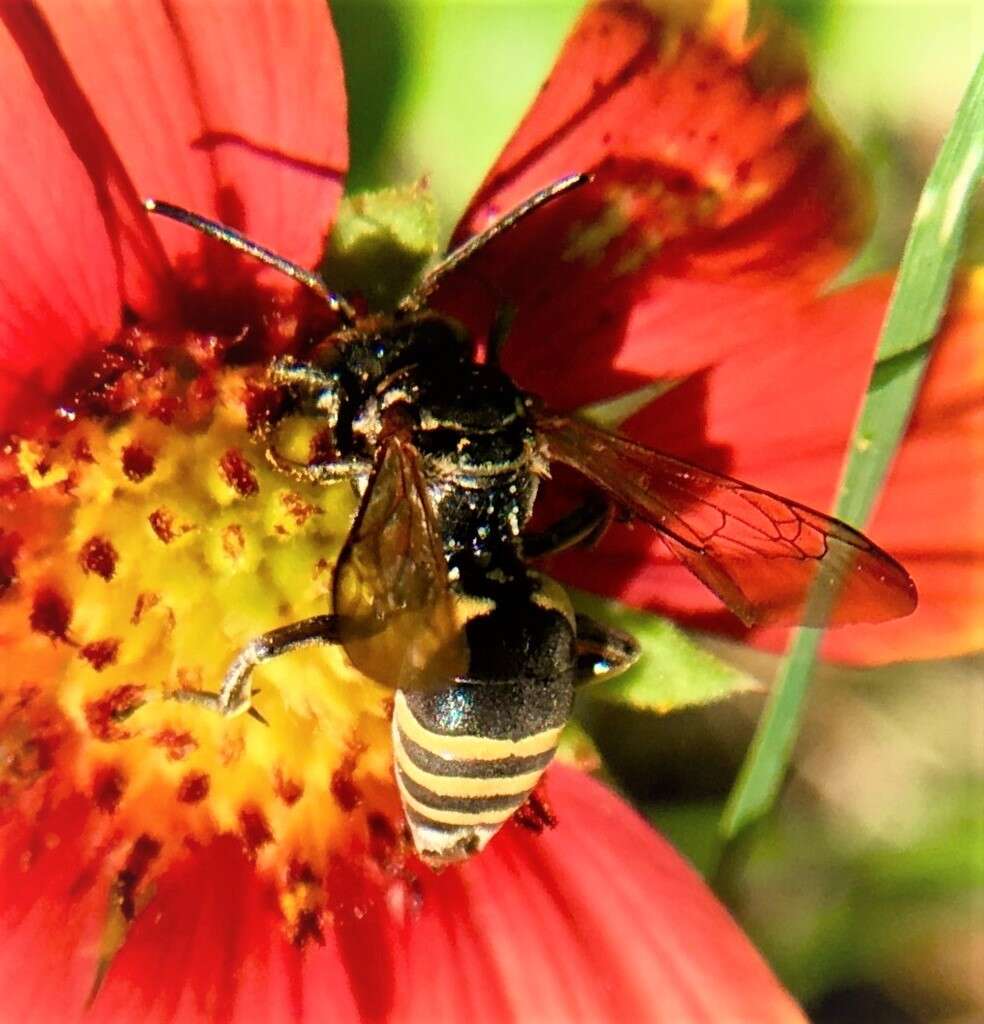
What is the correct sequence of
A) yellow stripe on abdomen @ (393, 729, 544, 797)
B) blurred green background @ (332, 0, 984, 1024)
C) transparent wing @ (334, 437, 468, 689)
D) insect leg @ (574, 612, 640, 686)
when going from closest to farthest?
1. transparent wing @ (334, 437, 468, 689)
2. yellow stripe on abdomen @ (393, 729, 544, 797)
3. insect leg @ (574, 612, 640, 686)
4. blurred green background @ (332, 0, 984, 1024)

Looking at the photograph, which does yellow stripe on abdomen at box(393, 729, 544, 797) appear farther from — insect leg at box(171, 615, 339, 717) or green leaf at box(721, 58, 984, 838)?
green leaf at box(721, 58, 984, 838)

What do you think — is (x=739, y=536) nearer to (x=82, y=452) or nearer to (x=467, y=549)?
(x=467, y=549)

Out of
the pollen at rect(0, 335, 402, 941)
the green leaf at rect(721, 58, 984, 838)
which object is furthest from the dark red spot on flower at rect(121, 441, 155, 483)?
the green leaf at rect(721, 58, 984, 838)

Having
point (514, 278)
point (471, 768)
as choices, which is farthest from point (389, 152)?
point (471, 768)

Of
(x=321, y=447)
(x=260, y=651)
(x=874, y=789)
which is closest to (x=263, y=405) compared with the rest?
(x=321, y=447)

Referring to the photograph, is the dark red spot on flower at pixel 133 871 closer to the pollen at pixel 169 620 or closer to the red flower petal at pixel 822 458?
the pollen at pixel 169 620

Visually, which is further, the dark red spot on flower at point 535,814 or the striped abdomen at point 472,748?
the dark red spot on flower at point 535,814

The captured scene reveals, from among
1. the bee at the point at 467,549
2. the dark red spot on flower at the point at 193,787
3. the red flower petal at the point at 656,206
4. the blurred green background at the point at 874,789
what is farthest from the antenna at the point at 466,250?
the blurred green background at the point at 874,789
